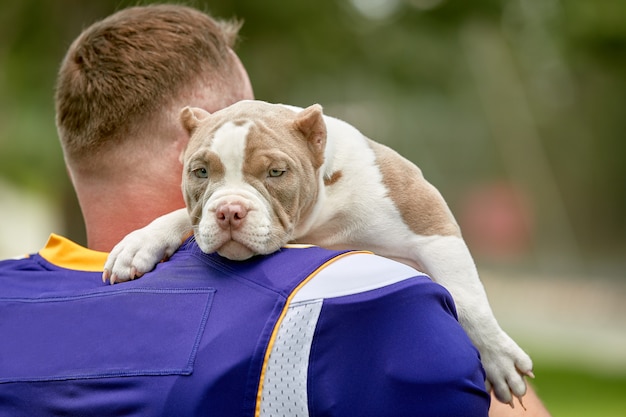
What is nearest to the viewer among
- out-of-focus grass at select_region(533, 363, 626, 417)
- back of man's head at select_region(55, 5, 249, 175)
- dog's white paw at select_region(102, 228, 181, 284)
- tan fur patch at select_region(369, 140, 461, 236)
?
dog's white paw at select_region(102, 228, 181, 284)

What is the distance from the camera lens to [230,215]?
2.28 m

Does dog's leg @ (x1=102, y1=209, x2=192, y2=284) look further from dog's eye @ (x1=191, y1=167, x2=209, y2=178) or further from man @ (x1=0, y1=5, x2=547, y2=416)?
dog's eye @ (x1=191, y1=167, x2=209, y2=178)

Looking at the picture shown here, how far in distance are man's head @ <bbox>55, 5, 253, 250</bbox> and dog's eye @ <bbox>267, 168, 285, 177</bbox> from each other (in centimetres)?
59

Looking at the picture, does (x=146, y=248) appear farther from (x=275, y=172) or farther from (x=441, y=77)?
(x=441, y=77)

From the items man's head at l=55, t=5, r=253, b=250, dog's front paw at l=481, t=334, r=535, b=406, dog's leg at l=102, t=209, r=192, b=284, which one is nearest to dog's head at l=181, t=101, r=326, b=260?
dog's leg at l=102, t=209, r=192, b=284

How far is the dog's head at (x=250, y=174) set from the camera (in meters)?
2.29

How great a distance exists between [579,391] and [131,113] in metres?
7.65

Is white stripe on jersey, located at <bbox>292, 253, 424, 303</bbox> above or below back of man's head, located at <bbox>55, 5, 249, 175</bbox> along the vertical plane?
below

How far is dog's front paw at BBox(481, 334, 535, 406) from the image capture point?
2.59 meters

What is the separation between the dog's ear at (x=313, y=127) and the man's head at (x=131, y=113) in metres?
0.53

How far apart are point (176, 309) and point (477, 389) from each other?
0.68m

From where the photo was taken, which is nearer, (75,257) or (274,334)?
(274,334)

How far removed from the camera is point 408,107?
16.4 m

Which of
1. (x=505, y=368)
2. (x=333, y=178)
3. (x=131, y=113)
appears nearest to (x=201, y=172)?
(x=333, y=178)
